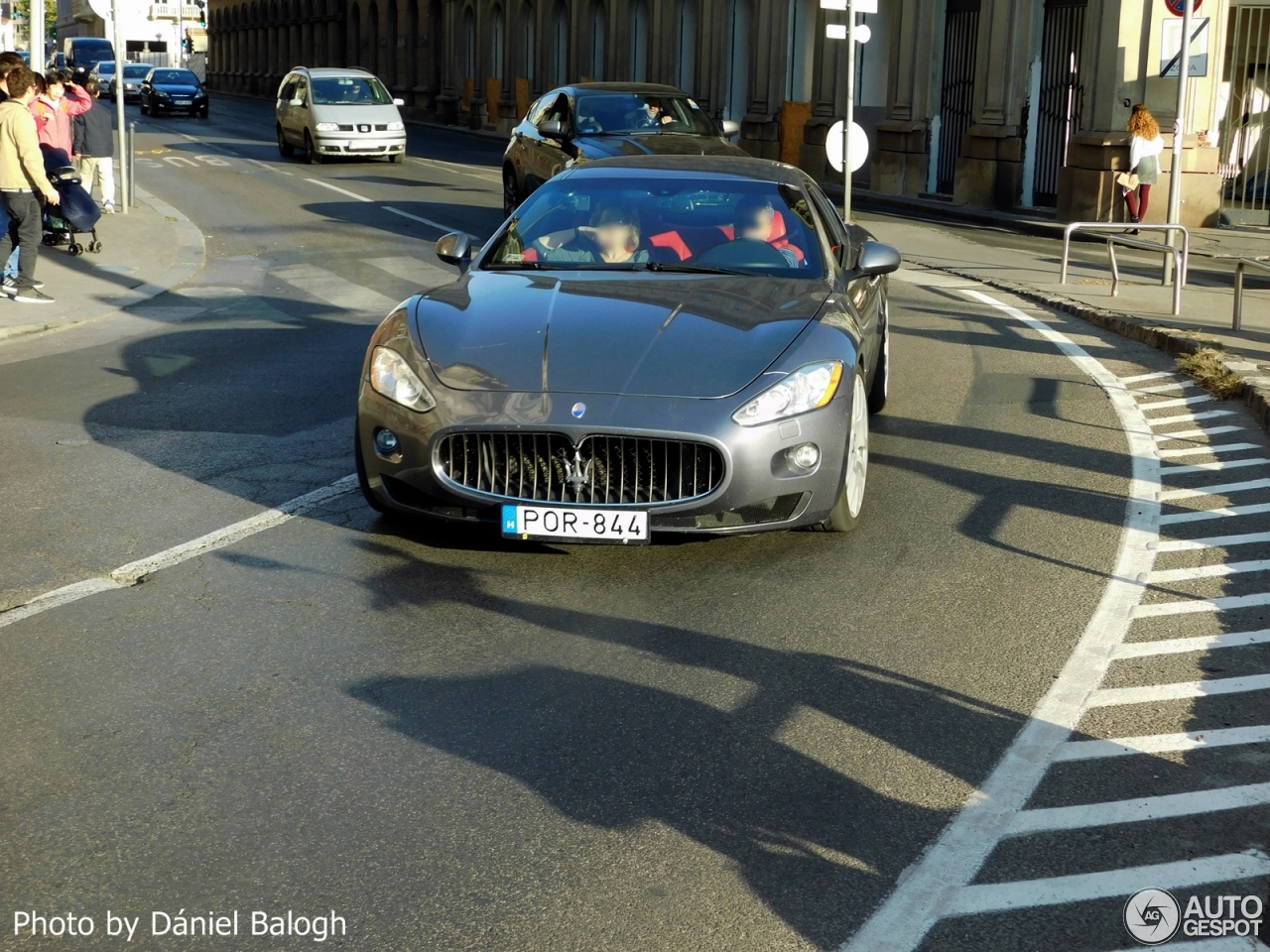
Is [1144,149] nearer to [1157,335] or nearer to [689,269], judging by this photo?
[1157,335]

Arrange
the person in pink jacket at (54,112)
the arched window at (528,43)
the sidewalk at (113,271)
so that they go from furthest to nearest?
the arched window at (528,43) < the person in pink jacket at (54,112) < the sidewalk at (113,271)

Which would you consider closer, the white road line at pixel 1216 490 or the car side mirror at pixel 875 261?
the white road line at pixel 1216 490

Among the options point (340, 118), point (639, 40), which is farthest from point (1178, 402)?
point (639, 40)

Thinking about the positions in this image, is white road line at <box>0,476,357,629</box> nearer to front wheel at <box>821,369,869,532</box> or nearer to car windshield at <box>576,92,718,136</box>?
front wheel at <box>821,369,869,532</box>

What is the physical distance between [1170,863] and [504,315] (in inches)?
150

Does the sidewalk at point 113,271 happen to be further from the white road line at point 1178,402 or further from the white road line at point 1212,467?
the white road line at point 1212,467

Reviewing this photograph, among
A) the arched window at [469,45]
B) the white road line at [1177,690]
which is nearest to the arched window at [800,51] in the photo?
the arched window at [469,45]

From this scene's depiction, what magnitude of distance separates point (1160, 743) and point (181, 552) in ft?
12.5

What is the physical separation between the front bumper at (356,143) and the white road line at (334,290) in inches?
633

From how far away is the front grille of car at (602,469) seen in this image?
6.28m

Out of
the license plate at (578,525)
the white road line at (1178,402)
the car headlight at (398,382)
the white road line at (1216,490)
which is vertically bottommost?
the white road line at (1178,402)

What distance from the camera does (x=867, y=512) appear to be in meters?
Answer: 7.57

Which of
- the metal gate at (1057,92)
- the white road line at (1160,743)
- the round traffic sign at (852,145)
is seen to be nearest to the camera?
the white road line at (1160,743)

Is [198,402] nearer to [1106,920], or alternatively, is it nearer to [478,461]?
[478,461]
